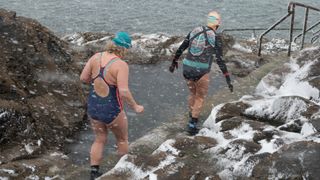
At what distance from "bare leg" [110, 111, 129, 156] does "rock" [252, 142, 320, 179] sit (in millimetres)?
1599

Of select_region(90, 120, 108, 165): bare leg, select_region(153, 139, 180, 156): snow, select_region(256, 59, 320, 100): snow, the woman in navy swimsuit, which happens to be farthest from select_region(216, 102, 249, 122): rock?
select_region(90, 120, 108, 165): bare leg

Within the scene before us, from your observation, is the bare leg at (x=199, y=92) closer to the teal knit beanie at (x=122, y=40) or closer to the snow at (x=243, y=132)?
the snow at (x=243, y=132)

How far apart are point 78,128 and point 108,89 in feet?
7.39

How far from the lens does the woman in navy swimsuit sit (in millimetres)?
5367

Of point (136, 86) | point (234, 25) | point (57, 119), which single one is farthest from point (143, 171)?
point (234, 25)

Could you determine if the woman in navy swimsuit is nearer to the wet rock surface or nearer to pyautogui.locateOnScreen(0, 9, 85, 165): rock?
the wet rock surface

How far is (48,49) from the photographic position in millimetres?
8758

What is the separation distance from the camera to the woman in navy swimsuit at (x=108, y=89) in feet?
17.6

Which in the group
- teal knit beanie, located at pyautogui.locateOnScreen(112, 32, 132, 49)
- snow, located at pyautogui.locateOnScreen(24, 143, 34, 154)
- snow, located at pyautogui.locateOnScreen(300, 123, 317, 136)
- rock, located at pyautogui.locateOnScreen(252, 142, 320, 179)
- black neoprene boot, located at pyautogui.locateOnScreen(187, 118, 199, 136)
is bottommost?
black neoprene boot, located at pyautogui.locateOnScreen(187, 118, 199, 136)

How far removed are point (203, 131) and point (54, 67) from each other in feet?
9.62

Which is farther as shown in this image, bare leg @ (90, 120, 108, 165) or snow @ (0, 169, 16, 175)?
bare leg @ (90, 120, 108, 165)

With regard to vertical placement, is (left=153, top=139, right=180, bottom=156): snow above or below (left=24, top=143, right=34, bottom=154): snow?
above

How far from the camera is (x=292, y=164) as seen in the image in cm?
497

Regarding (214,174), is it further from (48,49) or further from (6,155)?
(48,49)
